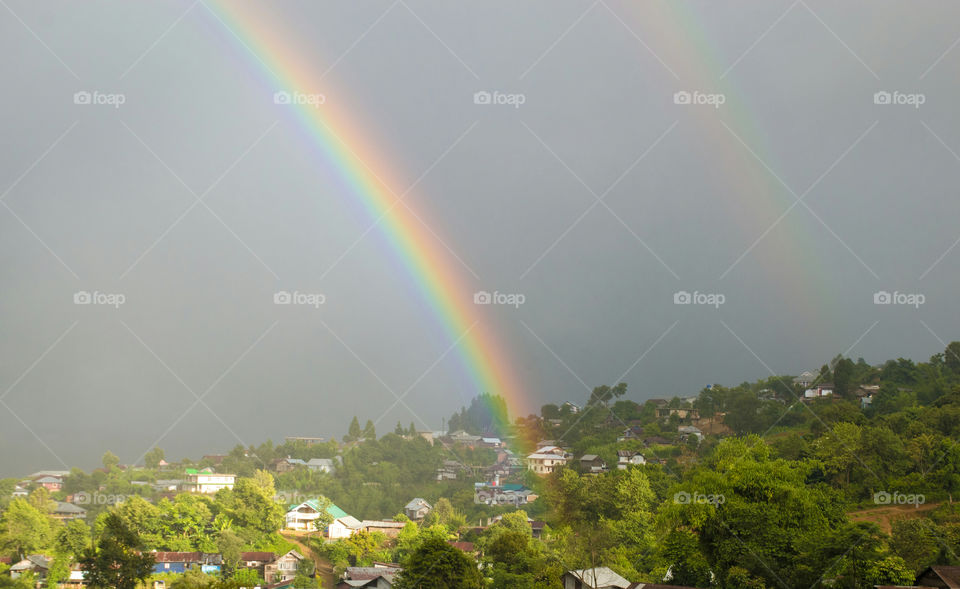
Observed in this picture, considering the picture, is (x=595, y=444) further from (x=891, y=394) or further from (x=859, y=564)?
(x=859, y=564)

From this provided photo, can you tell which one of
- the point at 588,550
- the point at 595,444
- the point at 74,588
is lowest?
the point at 74,588

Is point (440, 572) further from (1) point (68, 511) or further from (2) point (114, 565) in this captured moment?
(1) point (68, 511)

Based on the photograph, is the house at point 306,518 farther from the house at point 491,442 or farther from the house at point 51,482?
the house at point 491,442

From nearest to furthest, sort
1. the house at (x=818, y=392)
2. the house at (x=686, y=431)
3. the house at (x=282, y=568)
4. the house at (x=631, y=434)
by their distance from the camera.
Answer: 1. the house at (x=282, y=568)
2. the house at (x=818, y=392)
3. the house at (x=686, y=431)
4. the house at (x=631, y=434)

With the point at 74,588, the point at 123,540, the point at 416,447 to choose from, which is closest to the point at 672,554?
the point at 123,540

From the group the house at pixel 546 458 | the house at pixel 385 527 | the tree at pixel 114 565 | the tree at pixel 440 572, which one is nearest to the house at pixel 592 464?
the house at pixel 546 458

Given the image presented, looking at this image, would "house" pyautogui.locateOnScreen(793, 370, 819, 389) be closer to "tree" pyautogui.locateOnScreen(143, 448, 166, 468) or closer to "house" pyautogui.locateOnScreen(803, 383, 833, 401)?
"house" pyautogui.locateOnScreen(803, 383, 833, 401)

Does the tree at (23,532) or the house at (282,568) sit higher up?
the tree at (23,532)
